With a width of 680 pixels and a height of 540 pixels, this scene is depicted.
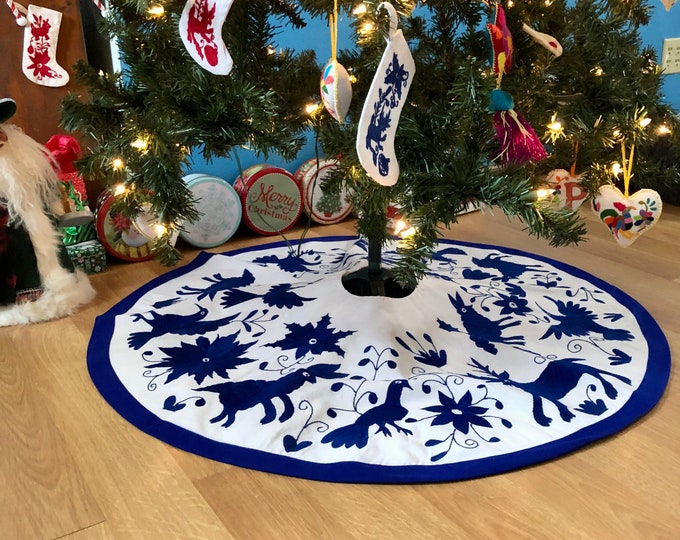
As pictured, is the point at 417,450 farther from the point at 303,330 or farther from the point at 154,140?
the point at 154,140

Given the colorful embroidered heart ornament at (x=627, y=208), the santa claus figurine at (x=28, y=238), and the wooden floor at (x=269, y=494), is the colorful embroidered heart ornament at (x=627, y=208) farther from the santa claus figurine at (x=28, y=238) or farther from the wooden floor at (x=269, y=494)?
the santa claus figurine at (x=28, y=238)

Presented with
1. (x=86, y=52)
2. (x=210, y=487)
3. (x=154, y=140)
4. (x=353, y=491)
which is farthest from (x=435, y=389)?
(x=86, y=52)

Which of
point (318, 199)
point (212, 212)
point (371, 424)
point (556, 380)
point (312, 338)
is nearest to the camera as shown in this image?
point (371, 424)

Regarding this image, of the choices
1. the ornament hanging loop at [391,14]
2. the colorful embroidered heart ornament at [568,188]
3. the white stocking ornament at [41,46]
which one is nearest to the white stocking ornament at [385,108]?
the ornament hanging loop at [391,14]

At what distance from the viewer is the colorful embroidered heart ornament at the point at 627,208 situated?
3.99ft

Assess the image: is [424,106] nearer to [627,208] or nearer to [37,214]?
[627,208]

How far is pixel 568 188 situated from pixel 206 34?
2.72 feet

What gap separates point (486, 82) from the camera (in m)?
0.82

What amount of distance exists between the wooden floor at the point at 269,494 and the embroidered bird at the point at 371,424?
9 centimetres

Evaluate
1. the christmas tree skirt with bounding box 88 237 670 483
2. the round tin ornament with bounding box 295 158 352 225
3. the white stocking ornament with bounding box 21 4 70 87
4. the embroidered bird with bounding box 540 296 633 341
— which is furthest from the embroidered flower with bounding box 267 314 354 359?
the white stocking ornament with bounding box 21 4 70 87

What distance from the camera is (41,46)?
1521 millimetres

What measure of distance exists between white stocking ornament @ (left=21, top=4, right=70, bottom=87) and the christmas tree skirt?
1.92ft

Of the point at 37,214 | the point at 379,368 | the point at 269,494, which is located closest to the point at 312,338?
the point at 379,368

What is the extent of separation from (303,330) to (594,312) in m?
0.62
